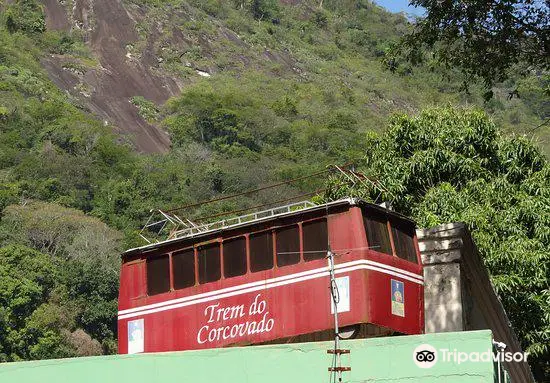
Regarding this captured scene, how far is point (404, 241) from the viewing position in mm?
18969

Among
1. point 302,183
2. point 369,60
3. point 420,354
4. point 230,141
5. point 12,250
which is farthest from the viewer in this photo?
point 369,60

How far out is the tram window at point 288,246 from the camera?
18.7 m

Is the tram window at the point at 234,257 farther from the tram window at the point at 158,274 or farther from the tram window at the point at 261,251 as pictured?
the tram window at the point at 158,274

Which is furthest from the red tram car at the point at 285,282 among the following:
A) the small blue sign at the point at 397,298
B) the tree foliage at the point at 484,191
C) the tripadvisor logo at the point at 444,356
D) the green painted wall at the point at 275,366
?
the tree foliage at the point at 484,191

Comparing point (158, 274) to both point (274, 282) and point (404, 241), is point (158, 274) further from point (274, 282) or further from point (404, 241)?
point (404, 241)

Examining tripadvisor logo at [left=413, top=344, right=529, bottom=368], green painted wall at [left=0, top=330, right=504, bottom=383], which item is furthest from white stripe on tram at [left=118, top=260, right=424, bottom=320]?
tripadvisor logo at [left=413, top=344, right=529, bottom=368]

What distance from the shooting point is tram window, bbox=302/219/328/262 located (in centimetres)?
1853

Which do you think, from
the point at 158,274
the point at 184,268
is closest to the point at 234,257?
the point at 184,268

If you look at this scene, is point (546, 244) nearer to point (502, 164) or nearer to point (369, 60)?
point (502, 164)

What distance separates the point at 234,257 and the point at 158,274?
1.78 metres

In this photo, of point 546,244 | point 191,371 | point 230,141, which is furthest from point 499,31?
point 230,141

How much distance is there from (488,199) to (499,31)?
40.3 feet

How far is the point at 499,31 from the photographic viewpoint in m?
16.0

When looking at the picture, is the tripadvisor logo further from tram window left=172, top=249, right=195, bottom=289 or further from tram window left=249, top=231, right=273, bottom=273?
tram window left=172, top=249, right=195, bottom=289
